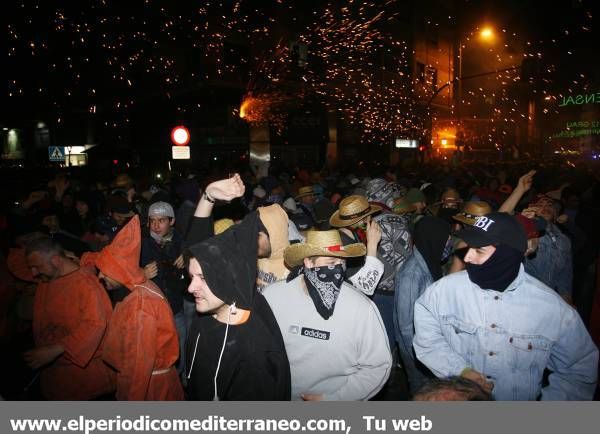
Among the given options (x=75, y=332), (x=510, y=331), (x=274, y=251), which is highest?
(x=274, y=251)

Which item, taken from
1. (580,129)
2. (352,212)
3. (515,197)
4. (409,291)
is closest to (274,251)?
(352,212)

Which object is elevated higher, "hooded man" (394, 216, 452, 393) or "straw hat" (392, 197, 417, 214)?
"straw hat" (392, 197, 417, 214)

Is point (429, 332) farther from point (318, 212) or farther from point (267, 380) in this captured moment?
point (318, 212)

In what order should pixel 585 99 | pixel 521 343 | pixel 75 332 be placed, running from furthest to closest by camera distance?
pixel 585 99
pixel 75 332
pixel 521 343

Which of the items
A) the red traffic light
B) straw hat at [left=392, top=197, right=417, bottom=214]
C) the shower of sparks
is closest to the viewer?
straw hat at [left=392, top=197, right=417, bottom=214]

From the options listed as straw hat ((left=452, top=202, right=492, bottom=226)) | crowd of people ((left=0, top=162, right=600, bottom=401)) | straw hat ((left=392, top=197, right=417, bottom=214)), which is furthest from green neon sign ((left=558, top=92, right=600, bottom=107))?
crowd of people ((left=0, top=162, right=600, bottom=401))

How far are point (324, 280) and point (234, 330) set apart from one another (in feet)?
2.64

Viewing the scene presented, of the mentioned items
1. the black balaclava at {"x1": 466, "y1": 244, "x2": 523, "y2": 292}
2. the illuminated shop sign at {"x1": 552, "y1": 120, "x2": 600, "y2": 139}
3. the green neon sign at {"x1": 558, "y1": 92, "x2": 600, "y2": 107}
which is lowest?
the black balaclava at {"x1": 466, "y1": 244, "x2": 523, "y2": 292}

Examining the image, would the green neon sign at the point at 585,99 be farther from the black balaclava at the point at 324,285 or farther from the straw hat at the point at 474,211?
the black balaclava at the point at 324,285

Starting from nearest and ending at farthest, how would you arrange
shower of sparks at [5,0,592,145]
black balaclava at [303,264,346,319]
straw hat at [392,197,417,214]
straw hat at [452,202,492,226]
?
black balaclava at [303,264,346,319] < straw hat at [452,202,492,226] < straw hat at [392,197,417,214] < shower of sparks at [5,0,592,145]

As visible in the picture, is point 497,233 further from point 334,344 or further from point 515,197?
point 515,197

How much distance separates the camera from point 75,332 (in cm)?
342

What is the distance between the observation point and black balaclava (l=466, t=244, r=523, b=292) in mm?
2795

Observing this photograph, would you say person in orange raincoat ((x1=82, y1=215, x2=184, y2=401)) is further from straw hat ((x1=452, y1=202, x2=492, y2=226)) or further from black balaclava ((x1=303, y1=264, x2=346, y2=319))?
straw hat ((x1=452, y1=202, x2=492, y2=226))
